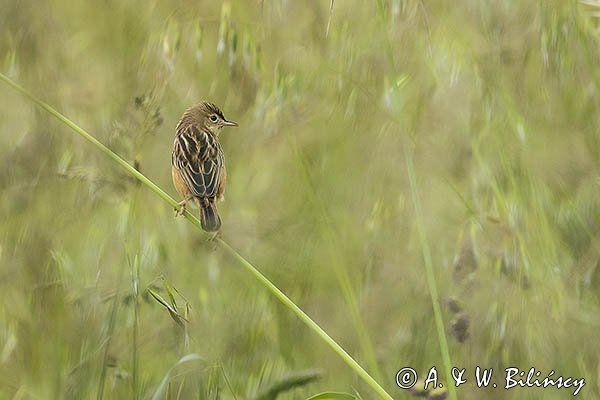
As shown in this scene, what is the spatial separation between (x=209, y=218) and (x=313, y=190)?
0.29 m

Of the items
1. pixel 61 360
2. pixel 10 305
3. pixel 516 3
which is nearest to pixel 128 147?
pixel 61 360

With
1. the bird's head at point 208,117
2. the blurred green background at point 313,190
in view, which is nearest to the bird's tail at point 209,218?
the blurred green background at point 313,190

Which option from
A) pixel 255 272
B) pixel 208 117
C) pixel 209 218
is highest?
pixel 208 117

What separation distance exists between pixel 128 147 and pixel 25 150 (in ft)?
2.49

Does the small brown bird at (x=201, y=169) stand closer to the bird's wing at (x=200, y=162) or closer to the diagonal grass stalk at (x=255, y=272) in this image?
the bird's wing at (x=200, y=162)

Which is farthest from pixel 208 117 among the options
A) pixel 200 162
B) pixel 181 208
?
pixel 181 208

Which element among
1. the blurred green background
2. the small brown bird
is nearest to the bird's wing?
the small brown bird

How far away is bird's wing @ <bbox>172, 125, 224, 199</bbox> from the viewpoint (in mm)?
2383

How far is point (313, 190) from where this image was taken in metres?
2.17

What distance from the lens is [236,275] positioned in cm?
285

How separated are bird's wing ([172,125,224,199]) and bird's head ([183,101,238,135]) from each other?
0.13 metres

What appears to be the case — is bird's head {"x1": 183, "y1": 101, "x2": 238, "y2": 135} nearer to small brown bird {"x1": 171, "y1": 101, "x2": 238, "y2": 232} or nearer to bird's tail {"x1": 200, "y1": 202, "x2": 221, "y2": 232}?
small brown bird {"x1": 171, "y1": 101, "x2": 238, "y2": 232}

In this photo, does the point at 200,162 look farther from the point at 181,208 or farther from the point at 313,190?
the point at 181,208

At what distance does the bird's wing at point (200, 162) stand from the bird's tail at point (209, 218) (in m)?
0.03
